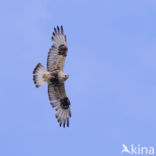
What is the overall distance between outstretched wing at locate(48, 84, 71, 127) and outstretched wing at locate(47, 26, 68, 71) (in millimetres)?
907

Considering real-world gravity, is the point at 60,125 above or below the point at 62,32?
below

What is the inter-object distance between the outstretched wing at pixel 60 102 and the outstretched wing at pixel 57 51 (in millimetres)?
907

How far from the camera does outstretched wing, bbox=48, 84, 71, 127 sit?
20422 millimetres

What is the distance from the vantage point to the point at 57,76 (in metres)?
19.9

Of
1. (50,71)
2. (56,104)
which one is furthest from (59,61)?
(56,104)

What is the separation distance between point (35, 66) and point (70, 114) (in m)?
2.61

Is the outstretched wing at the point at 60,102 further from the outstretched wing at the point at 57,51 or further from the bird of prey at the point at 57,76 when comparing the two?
the outstretched wing at the point at 57,51

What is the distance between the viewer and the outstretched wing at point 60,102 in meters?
20.4

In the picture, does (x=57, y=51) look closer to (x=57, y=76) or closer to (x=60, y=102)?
(x=57, y=76)

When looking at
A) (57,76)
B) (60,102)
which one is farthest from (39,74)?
(60,102)

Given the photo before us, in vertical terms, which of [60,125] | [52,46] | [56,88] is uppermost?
[52,46]

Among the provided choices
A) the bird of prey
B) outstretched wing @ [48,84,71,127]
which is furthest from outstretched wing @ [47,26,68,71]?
outstretched wing @ [48,84,71,127]

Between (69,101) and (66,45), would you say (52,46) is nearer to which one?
(66,45)

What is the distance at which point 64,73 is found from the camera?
19875mm
